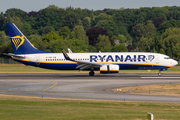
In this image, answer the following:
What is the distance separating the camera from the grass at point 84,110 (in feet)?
54.2

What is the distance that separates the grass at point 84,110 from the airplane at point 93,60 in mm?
24281

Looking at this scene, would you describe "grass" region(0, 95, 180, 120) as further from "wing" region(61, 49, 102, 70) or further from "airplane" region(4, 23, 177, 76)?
"airplane" region(4, 23, 177, 76)

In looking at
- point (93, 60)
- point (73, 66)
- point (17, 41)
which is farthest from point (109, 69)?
point (17, 41)

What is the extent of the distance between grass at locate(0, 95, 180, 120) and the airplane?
79.7 feet

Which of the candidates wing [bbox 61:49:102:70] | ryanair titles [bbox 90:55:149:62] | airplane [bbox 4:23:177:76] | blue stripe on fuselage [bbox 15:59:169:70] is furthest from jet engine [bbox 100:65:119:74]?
ryanair titles [bbox 90:55:149:62]

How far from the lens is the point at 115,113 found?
57.7 feet

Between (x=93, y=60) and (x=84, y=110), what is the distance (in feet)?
97.8

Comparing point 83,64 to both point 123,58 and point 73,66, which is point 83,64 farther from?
point 123,58

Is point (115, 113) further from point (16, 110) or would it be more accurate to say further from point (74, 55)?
point (74, 55)

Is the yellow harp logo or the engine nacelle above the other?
the yellow harp logo

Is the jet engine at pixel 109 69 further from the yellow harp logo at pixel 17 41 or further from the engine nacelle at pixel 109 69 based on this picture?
the yellow harp logo at pixel 17 41

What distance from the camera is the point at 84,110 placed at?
1880 centimetres

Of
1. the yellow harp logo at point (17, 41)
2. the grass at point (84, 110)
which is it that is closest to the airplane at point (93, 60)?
the yellow harp logo at point (17, 41)

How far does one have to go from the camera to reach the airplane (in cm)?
4706
